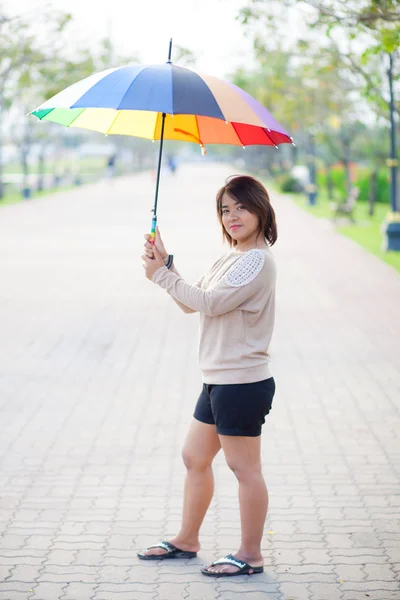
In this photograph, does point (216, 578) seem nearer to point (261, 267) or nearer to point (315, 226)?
point (261, 267)

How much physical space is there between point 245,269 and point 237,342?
1.03 ft

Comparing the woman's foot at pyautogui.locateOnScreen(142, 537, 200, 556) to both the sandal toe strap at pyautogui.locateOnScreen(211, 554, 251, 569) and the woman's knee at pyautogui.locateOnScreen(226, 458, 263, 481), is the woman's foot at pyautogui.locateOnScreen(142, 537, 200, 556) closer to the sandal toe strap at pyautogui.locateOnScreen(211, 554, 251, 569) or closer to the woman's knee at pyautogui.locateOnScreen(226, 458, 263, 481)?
the sandal toe strap at pyautogui.locateOnScreen(211, 554, 251, 569)

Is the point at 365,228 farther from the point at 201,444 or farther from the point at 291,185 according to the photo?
the point at 201,444

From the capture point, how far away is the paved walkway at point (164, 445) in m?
4.43

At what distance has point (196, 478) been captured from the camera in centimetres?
443

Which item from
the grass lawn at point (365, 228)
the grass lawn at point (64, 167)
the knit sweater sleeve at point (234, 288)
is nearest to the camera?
the knit sweater sleeve at point (234, 288)

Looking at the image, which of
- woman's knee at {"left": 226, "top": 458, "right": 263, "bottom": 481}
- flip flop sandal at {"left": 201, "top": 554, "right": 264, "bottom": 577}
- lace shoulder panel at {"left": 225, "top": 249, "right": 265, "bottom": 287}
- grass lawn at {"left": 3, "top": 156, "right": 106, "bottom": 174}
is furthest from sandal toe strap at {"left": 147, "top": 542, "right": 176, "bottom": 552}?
grass lawn at {"left": 3, "top": 156, "right": 106, "bottom": 174}

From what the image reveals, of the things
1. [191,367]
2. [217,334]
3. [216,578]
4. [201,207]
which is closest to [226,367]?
[217,334]

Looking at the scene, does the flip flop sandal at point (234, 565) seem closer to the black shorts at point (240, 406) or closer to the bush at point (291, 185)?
the black shorts at point (240, 406)

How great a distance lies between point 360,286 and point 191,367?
6453mm

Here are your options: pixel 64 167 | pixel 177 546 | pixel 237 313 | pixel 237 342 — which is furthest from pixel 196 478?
pixel 64 167

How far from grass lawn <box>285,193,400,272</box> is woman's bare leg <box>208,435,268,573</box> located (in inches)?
519

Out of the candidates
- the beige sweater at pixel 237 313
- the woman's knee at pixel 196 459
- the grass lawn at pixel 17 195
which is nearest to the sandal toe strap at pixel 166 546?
the woman's knee at pixel 196 459

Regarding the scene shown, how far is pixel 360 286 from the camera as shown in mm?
15062
